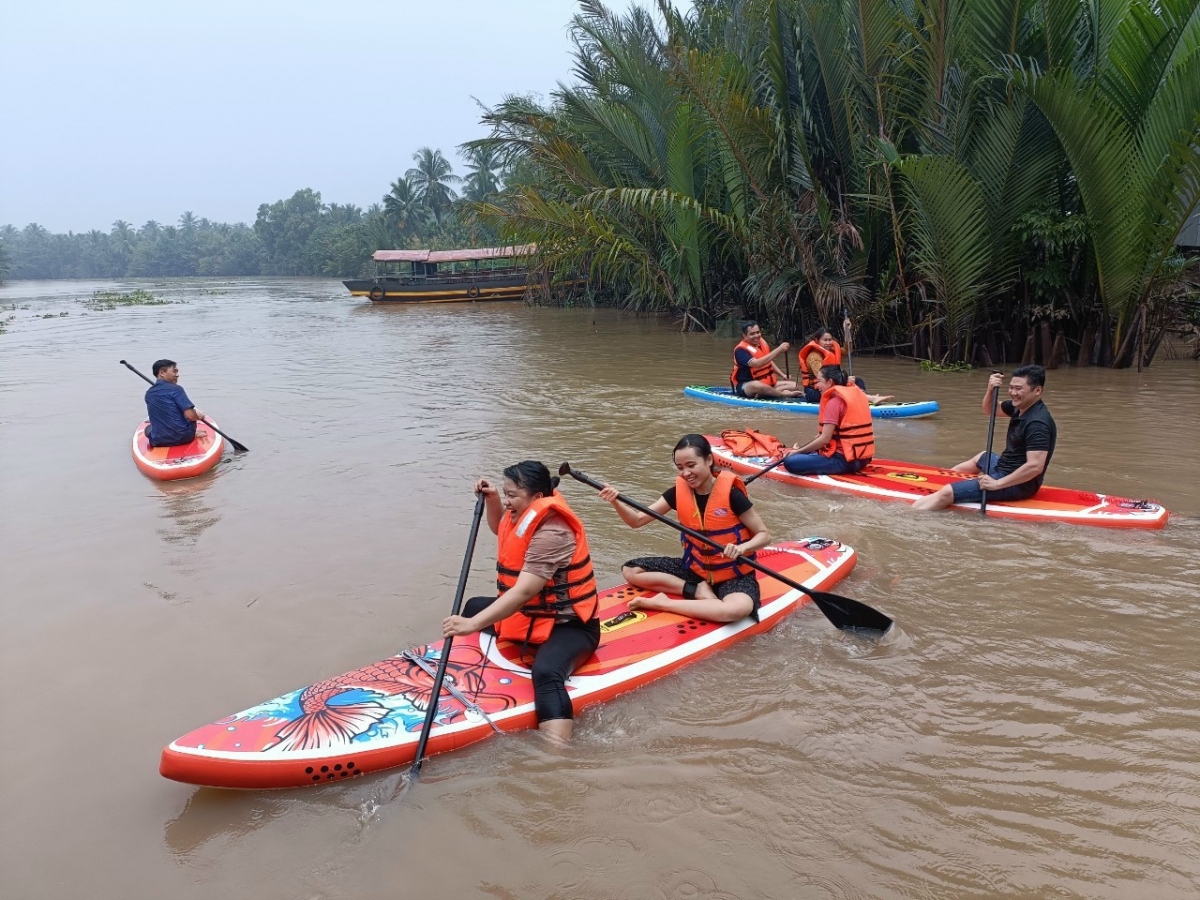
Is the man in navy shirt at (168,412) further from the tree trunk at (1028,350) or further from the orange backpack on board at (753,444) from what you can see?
the tree trunk at (1028,350)

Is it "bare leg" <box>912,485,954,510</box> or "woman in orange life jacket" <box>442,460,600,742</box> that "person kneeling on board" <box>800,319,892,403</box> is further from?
"woman in orange life jacket" <box>442,460,600,742</box>

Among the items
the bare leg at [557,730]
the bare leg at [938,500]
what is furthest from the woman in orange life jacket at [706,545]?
the bare leg at [938,500]

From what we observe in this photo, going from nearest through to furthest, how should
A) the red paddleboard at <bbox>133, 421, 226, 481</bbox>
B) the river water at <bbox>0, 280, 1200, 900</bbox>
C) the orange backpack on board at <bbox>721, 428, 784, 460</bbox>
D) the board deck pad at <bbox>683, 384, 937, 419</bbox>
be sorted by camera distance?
1. the river water at <bbox>0, 280, 1200, 900</bbox>
2. the orange backpack on board at <bbox>721, 428, 784, 460</bbox>
3. the red paddleboard at <bbox>133, 421, 226, 481</bbox>
4. the board deck pad at <bbox>683, 384, 937, 419</bbox>

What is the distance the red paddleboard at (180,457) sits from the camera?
29.1 ft

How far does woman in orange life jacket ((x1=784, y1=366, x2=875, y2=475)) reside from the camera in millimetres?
7590

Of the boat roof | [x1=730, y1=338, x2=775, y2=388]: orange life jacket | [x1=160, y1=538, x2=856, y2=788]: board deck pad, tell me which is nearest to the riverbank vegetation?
[x1=730, y1=338, x2=775, y2=388]: orange life jacket

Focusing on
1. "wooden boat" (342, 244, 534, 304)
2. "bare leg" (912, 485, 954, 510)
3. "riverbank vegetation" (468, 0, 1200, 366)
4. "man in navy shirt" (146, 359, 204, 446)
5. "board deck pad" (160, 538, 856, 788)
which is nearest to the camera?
"board deck pad" (160, 538, 856, 788)

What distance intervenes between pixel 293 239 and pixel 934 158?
8295 cm

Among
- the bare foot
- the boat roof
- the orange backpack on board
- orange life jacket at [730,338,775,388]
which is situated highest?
the boat roof

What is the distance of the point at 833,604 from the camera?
4875 mm

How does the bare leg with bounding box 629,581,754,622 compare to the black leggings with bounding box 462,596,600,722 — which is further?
the bare leg with bounding box 629,581,754,622

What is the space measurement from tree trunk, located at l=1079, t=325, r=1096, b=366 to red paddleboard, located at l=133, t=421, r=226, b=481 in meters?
11.9

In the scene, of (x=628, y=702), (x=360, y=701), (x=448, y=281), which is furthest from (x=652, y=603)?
(x=448, y=281)

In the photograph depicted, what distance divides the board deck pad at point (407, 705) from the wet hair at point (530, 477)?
0.83 meters
